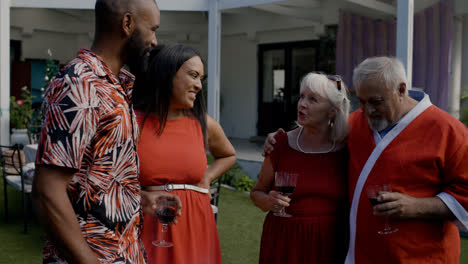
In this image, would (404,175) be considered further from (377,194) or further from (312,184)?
Answer: (312,184)

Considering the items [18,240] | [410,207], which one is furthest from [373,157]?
[18,240]

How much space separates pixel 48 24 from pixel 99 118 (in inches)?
510

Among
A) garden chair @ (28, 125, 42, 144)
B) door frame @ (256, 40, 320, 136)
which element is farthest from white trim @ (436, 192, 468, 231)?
door frame @ (256, 40, 320, 136)

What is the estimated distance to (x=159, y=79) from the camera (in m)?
2.19

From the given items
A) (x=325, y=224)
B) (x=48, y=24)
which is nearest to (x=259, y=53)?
(x=48, y=24)

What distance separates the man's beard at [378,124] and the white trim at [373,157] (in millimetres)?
57

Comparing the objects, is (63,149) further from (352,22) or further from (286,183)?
(352,22)

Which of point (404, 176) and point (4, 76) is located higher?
point (4, 76)

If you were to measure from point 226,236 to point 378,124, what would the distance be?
325cm

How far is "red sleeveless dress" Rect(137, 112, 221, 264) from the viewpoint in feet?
6.73

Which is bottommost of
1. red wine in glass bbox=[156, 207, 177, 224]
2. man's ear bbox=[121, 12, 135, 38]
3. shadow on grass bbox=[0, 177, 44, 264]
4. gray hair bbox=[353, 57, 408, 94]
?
shadow on grass bbox=[0, 177, 44, 264]

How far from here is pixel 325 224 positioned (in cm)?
215

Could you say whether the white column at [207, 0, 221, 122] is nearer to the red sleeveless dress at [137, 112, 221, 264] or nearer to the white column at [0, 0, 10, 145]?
the white column at [0, 0, 10, 145]

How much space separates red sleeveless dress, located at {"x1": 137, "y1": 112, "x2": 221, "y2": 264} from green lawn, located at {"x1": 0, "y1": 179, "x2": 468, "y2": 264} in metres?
2.08
